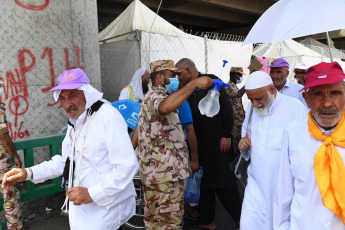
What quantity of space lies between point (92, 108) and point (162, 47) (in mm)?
5053

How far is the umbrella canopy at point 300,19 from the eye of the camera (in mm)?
2156

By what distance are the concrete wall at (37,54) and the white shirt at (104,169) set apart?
259 cm

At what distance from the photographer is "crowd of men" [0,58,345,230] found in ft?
5.63

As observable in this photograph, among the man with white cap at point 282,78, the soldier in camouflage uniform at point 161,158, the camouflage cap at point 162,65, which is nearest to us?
the soldier in camouflage uniform at point 161,158

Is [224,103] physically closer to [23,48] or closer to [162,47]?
[23,48]

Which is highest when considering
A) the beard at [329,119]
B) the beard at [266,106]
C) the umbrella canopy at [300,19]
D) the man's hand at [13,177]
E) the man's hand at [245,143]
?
the umbrella canopy at [300,19]

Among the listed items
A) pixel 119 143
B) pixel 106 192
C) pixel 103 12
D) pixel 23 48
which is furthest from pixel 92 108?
pixel 103 12

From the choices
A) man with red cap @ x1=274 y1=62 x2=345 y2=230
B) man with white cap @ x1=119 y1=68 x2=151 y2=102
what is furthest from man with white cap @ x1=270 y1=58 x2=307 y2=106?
man with red cap @ x1=274 y1=62 x2=345 y2=230

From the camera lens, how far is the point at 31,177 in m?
2.31

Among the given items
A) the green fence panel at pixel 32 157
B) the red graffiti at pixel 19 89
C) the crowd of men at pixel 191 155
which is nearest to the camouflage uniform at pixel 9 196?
the crowd of men at pixel 191 155

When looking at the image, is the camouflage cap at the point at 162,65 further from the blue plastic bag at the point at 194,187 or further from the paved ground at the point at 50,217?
the paved ground at the point at 50,217

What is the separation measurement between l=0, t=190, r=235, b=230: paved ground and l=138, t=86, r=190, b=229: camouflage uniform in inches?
52.0

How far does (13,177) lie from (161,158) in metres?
1.16

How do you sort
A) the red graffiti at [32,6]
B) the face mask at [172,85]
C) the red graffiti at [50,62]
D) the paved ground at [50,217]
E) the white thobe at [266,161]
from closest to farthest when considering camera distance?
the white thobe at [266,161]
the face mask at [172,85]
the paved ground at [50,217]
the red graffiti at [32,6]
the red graffiti at [50,62]
